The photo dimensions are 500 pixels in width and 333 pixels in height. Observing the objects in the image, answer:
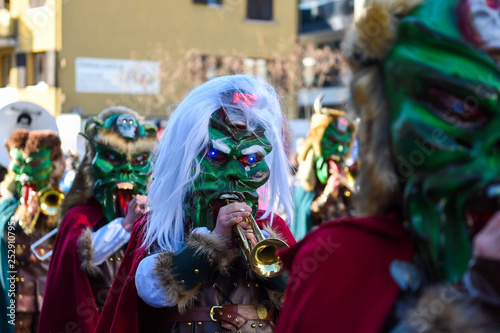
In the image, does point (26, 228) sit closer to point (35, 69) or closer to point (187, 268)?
point (187, 268)

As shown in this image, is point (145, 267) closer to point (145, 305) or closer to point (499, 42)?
point (145, 305)

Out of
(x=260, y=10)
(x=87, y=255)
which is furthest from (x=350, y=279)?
(x=260, y=10)

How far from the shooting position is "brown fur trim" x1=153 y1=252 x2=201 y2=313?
121 inches

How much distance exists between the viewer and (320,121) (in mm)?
8484

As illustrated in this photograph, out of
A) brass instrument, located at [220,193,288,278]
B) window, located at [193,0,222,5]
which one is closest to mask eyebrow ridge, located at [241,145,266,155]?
brass instrument, located at [220,193,288,278]

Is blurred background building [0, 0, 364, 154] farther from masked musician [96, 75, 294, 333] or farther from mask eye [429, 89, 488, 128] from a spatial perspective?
mask eye [429, 89, 488, 128]

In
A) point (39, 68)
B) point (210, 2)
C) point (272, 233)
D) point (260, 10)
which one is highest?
point (210, 2)

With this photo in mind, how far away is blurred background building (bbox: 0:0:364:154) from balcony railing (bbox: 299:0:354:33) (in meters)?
5.15

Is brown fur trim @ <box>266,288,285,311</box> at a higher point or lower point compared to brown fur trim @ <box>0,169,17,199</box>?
higher

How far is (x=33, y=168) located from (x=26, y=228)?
53 centimetres

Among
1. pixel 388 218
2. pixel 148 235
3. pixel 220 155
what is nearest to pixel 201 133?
pixel 220 155

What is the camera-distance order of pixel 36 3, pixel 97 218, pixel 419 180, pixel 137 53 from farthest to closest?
pixel 137 53
pixel 36 3
pixel 97 218
pixel 419 180

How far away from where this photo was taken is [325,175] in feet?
27.3

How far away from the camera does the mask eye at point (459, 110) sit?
1.68 m
